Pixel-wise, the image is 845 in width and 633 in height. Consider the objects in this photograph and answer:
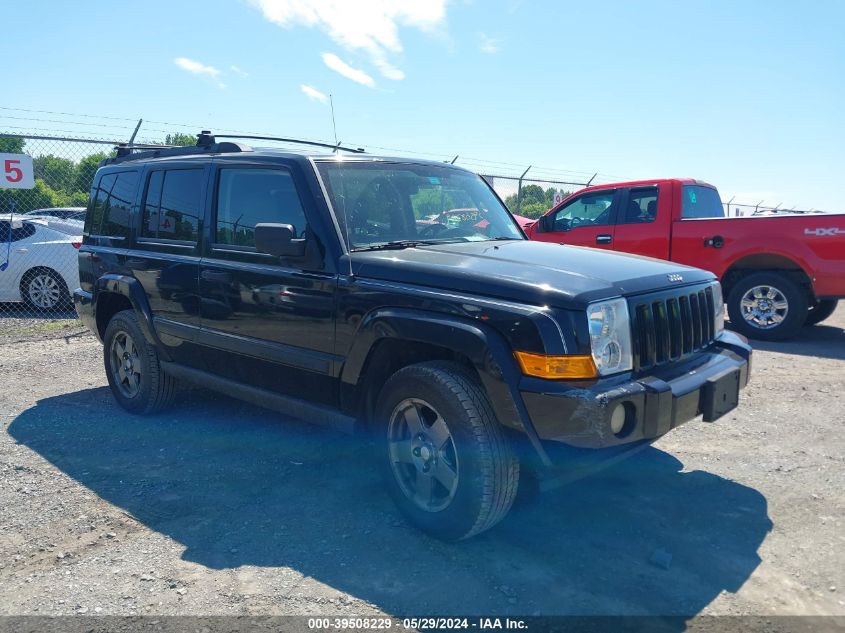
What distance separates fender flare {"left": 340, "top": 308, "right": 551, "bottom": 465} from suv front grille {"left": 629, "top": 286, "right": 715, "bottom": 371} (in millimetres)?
606

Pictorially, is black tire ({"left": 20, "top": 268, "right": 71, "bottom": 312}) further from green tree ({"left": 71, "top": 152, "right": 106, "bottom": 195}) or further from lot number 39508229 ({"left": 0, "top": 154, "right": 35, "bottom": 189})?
green tree ({"left": 71, "top": 152, "right": 106, "bottom": 195})

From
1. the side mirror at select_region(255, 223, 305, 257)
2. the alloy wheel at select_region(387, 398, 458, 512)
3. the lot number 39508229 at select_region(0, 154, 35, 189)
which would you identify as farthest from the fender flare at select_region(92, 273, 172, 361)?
the lot number 39508229 at select_region(0, 154, 35, 189)

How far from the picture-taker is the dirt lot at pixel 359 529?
290cm

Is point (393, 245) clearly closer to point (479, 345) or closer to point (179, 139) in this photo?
point (479, 345)

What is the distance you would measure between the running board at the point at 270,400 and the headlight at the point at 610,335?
143 centimetres

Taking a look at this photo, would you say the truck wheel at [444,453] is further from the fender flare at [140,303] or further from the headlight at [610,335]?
the fender flare at [140,303]

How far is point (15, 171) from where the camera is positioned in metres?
9.29

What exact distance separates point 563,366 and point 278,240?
1.64m

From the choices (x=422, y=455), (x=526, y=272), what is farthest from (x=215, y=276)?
(x=526, y=272)

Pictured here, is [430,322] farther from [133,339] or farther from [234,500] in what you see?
[133,339]

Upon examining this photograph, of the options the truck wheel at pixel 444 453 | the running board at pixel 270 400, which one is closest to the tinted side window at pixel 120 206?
the running board at pixel 270 400

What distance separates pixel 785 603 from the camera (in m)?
2.86

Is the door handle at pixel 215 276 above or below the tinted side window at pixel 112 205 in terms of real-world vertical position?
below

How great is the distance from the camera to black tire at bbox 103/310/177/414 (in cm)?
512
